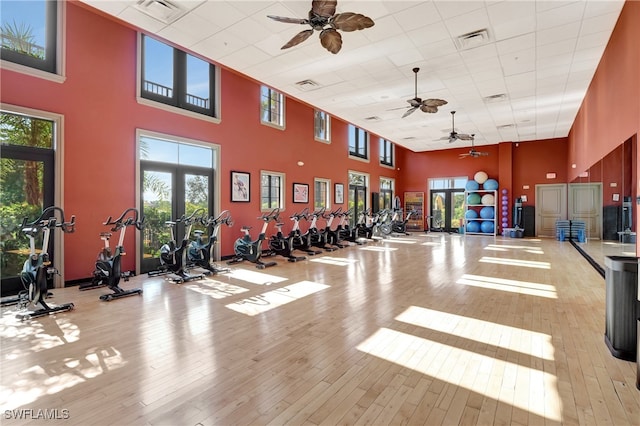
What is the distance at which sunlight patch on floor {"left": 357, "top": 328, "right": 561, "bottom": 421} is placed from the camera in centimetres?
221

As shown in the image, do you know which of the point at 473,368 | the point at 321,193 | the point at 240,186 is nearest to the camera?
the point at 473,368

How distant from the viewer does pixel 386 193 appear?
15766mm

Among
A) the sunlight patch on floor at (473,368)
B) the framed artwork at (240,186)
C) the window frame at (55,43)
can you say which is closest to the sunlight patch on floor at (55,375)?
the sunlight patch on floor at (473,368)

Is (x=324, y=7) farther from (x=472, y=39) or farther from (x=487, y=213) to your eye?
(x=487, y=213)

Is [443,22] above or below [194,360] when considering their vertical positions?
above

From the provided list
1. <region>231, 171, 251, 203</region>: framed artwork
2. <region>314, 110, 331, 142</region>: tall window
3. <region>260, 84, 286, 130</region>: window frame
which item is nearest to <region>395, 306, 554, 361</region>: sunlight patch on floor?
<region>231, 171, 251, 203</region>: framed artwork

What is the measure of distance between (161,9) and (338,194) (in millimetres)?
8296

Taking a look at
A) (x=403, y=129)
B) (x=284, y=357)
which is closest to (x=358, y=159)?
(x=403, y=129)

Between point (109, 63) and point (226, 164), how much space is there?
291 cm

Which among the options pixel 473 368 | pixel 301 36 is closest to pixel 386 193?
pixel 301 36

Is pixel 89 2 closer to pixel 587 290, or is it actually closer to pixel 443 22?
pixel 443 22

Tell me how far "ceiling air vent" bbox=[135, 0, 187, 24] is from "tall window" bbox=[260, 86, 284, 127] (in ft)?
13.4

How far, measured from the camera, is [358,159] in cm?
1330

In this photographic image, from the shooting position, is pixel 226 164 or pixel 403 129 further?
pixel 403 129
